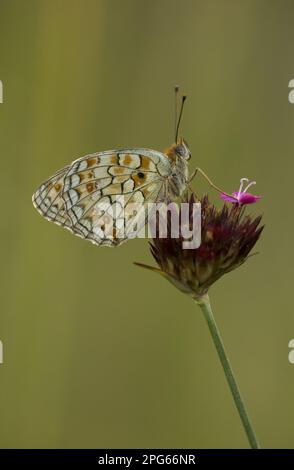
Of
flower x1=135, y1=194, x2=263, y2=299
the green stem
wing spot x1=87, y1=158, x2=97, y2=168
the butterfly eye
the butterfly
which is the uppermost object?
wing spot x1=87, y1=158, x2=97, y2=168

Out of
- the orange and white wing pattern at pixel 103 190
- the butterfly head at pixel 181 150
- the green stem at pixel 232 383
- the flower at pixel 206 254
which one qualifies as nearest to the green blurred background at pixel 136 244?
the orange and white wing pattern at pixel 103 190

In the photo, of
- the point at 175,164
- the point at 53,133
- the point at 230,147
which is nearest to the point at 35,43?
the point at 53,133

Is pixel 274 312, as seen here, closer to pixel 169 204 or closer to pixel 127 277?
pixel 127 277

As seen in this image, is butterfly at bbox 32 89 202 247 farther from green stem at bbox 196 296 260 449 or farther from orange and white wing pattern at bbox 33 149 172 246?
green stem at bbox 196 296 260 449

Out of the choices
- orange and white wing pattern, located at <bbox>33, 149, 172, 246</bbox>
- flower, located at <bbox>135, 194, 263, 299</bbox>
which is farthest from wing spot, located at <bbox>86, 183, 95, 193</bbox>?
flower, located at <bbox>135, 194, 263, 299</bbox>

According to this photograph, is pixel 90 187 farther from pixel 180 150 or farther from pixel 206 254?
pixel 206 254

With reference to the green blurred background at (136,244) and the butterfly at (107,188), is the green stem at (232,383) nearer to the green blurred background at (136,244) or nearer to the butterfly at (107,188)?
the butterfly at (107,188)
